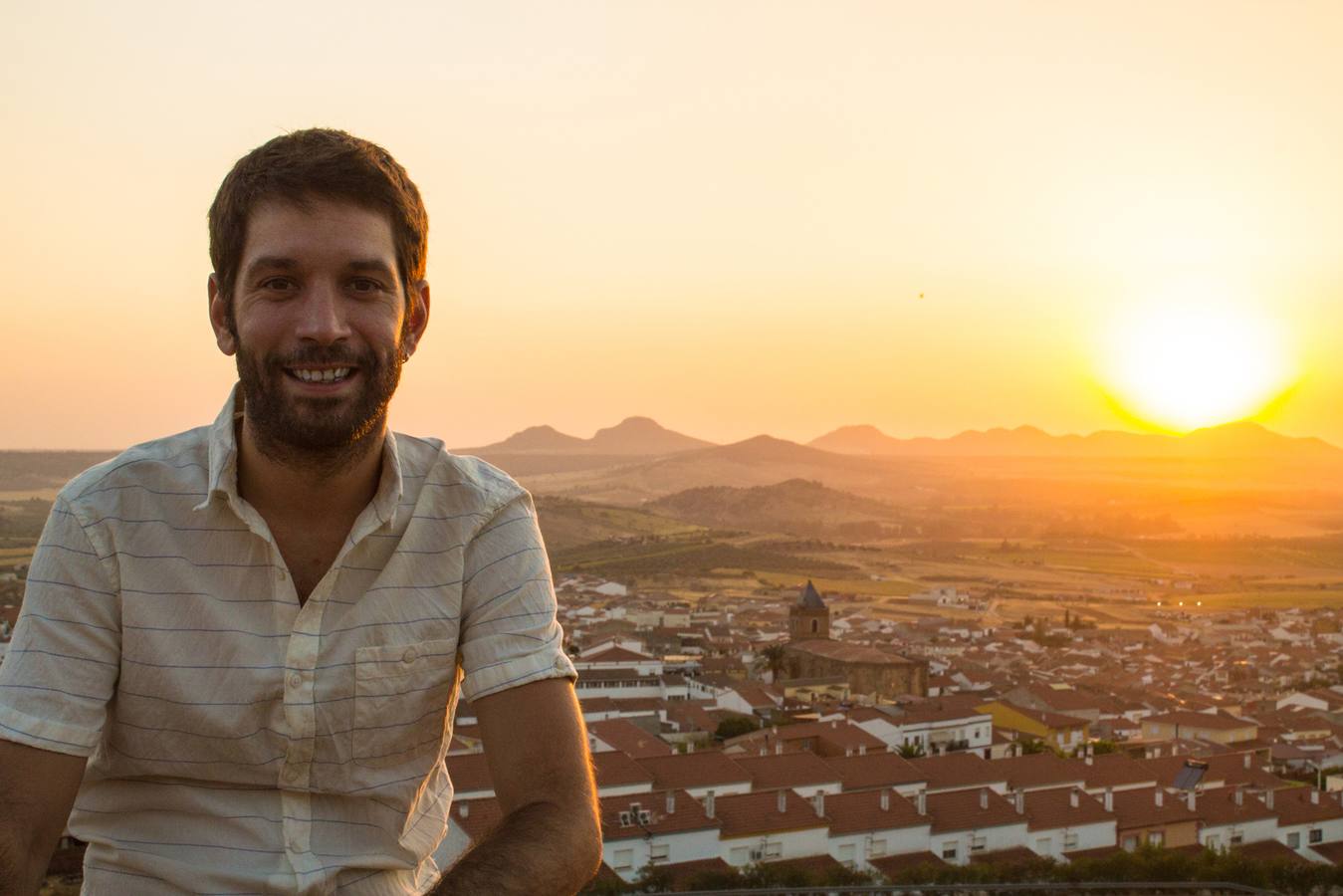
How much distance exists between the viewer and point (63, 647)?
1.51m

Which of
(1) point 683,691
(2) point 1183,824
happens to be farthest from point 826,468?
(2) point 1183,824

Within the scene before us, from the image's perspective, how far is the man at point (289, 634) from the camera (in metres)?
1.54

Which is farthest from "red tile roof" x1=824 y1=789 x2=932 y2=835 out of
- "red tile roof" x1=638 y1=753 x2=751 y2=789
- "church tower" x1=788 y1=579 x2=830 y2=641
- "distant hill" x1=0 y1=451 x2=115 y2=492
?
"distant hill" x1=0 y1=451 x2=115 y2=492

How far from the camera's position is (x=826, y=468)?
169 meters

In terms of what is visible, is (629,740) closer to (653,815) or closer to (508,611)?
(653,815)

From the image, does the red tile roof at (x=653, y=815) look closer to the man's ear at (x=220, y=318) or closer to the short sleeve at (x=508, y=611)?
the short sleeve at (x=508, y=611)

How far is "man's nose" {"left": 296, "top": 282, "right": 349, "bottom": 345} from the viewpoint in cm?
159

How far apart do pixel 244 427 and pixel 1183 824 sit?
74.2 feet

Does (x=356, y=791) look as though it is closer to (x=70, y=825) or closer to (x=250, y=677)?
(x=250, y=677)

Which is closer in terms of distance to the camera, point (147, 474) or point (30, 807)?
point (30, 807)

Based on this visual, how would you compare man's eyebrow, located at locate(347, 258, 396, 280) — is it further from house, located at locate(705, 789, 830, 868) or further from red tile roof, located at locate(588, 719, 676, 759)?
red tile roof, located at locate(588, 719, 676, 759)

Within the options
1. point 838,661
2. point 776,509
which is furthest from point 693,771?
point 776,509

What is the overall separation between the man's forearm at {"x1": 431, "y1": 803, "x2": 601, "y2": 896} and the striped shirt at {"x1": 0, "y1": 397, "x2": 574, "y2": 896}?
17 centimetres

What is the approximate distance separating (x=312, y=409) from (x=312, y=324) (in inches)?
4.0
